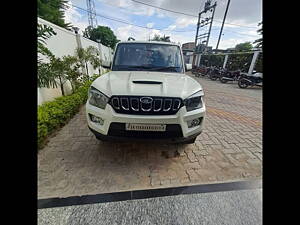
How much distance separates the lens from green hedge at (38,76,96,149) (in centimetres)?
274

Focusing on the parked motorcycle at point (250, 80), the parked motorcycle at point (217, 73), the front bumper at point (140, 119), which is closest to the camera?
the front bumper at point (140, 119)

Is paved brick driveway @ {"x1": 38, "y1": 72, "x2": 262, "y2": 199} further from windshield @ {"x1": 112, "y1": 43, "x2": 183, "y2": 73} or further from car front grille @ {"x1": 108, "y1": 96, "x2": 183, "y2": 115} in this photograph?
windshield @ {"x1": 112, "y1": 43, "x2": 183, "y2": 73}

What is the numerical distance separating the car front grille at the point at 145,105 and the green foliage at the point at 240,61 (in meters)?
14.6

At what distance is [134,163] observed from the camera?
7.70ft

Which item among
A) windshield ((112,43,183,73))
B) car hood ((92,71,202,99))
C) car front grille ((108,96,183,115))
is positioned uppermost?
windshield ((112,43,183,73))

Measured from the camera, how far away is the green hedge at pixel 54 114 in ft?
8.99

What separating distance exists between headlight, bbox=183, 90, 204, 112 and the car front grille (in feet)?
0.37

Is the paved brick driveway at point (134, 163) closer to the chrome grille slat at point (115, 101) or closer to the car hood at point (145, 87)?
the chrome grille slat at point (115, 101)

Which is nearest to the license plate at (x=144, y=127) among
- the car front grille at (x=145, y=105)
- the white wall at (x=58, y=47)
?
the car front grille at (x=145, y=105)

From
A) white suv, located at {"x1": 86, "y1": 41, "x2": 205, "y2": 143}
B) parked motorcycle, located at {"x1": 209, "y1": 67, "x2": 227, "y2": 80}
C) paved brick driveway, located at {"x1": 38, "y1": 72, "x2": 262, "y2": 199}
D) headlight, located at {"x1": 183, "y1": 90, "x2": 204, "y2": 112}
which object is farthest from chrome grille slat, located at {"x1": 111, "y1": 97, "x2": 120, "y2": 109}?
parked motorcycle, located at {"x1": 209, "y1": 67, "x2": 227, "y2": 80}

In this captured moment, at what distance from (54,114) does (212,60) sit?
1977 centimetres

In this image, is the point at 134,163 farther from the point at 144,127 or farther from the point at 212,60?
the point at 212,60
